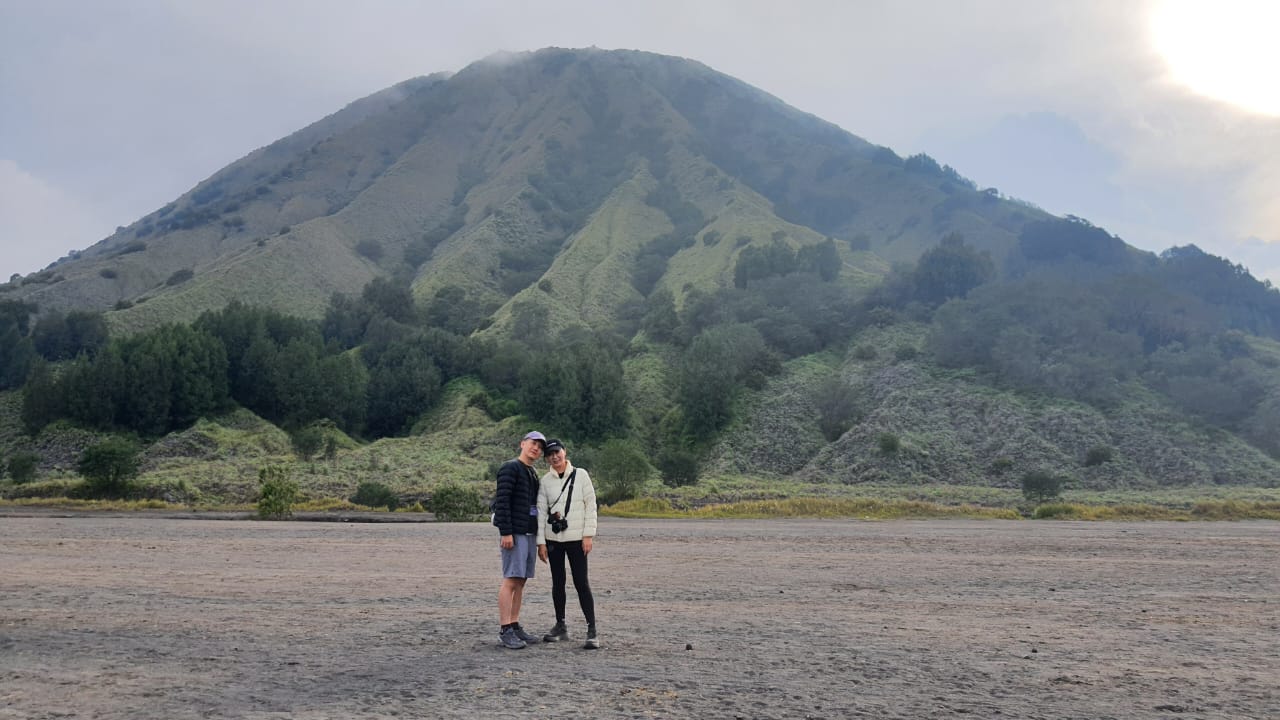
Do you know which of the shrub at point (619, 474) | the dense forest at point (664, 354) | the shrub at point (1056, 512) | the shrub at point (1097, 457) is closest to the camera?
the shrub at point (1056, 512)

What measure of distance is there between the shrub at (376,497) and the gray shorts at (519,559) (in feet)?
112

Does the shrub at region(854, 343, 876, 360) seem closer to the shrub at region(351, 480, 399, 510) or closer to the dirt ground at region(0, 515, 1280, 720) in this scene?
the shrub at region(351, 480, 399, 510)

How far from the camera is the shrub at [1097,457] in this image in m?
54.9

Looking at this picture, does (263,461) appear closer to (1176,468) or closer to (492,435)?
(492,435)

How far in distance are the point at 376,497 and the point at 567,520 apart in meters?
35.6

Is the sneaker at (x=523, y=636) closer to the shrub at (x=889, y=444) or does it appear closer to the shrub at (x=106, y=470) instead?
the shrub at (x=106, y=470)

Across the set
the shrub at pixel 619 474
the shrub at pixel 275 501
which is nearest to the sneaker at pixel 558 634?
the shrub at pixel 275 501

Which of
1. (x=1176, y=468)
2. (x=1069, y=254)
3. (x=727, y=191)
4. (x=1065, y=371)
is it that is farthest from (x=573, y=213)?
(x=1176, y=468)

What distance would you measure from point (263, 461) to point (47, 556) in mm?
37672

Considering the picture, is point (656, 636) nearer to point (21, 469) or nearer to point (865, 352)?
point (21, 469)

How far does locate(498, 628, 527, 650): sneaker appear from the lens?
812cm

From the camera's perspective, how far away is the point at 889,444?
5619 centimetres

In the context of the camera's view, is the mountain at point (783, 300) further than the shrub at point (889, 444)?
Yes

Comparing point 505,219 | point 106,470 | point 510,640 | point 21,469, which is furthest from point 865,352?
point 505,219
